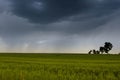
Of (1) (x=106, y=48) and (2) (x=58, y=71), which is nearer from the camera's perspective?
(2) (x=58, y=71)

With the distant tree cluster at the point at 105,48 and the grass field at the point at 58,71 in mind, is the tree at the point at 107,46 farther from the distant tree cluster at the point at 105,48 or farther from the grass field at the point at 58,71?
the grass field at the point at 58,71

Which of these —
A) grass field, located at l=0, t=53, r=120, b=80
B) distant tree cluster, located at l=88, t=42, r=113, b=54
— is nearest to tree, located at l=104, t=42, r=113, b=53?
distant tree cluster, located at l=88, t=42, r=113, b=54

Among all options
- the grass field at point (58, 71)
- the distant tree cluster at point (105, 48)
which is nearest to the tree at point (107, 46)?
the distant tree cluster at point (105, 48)

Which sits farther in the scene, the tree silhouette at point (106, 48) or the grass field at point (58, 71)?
the tree silhouette at point (106, 48)

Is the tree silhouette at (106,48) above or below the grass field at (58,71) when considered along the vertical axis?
above

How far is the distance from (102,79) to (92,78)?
103 centimetres

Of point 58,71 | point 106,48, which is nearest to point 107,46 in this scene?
point 106,48

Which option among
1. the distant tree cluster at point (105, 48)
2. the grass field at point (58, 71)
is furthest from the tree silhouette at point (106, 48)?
the grass field at point (58, 71)

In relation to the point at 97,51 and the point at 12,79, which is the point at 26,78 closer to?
the point at 12,79

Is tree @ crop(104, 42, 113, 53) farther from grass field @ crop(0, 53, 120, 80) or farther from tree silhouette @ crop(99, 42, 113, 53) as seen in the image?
grass field @ crop(0, 53, 120, 80)

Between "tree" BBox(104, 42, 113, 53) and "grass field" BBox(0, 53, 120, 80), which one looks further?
"tree" BBox(104, 42, 113, 53)

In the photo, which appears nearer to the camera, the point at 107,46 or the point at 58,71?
the point at 58,71

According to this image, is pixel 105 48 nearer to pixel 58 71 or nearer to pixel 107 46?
pixel 107 46

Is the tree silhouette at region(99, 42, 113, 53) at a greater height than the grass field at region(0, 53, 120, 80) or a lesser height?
greater
